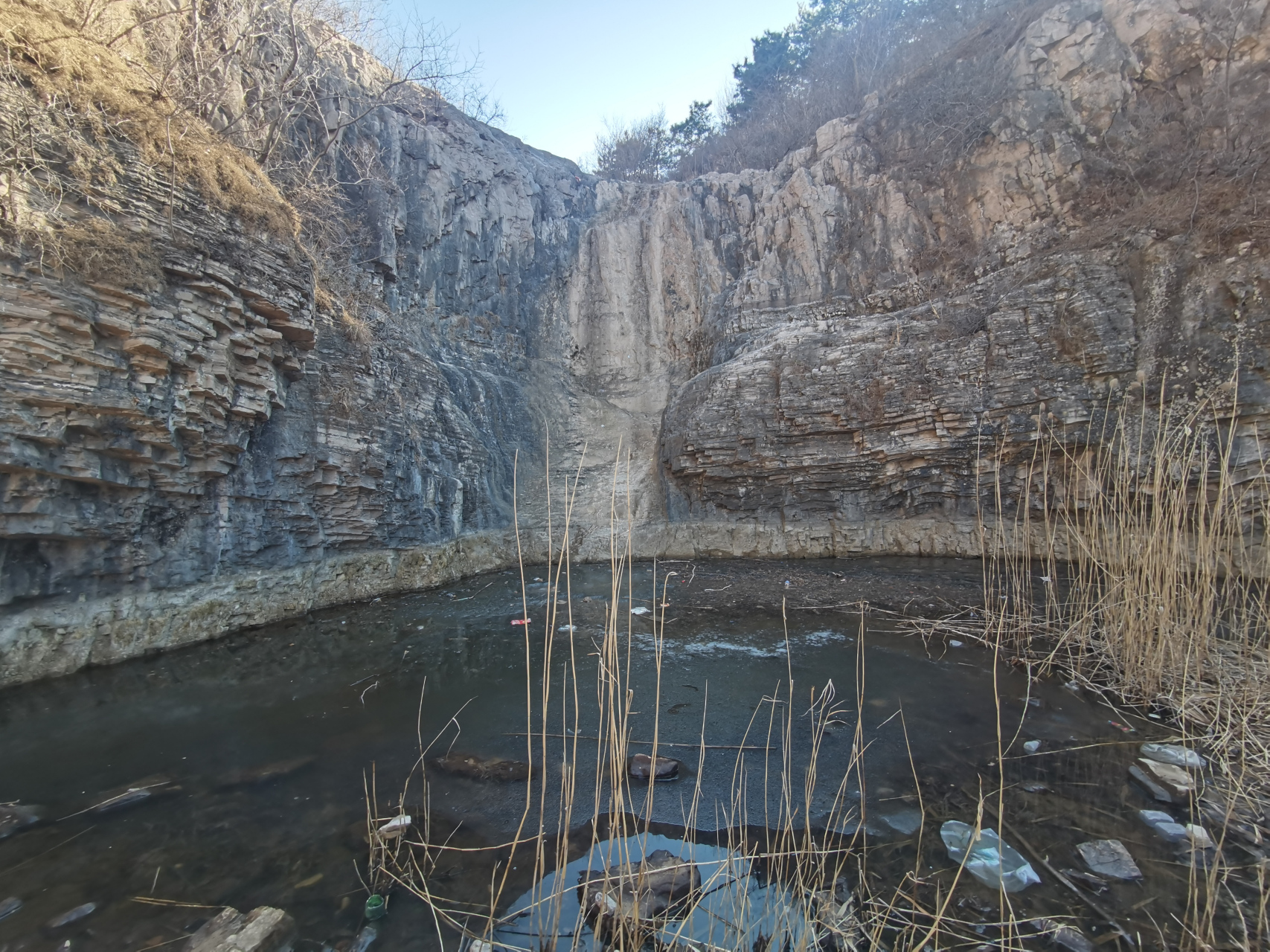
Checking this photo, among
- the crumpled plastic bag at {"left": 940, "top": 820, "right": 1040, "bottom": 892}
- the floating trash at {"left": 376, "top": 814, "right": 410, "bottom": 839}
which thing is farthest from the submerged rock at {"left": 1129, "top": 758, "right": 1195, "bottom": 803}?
the floating trash at {"left": 376, "top": 814, "right": 410, "bottom": 839}

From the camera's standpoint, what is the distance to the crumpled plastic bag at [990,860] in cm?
201

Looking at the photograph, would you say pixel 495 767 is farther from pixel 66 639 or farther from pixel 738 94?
pixel 738 94

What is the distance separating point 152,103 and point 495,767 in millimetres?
7774

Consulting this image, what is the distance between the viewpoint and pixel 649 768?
9.82 ft

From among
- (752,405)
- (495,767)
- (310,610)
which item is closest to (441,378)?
(310,610)

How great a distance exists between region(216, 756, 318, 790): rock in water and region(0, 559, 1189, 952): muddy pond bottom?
0.05 ft

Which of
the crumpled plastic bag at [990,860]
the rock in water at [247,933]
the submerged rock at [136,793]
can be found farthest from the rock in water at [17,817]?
the crumpled plastic bag at [990,860]

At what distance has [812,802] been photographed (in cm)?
263

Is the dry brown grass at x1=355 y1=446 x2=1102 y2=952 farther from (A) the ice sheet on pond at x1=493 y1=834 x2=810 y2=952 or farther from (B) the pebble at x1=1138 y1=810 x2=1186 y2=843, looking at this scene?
(B) the pebble at x1=1138 y1=810 x2=1186 y2=843

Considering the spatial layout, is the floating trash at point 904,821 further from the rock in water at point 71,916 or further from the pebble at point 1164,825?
the rock in water at point 71,916

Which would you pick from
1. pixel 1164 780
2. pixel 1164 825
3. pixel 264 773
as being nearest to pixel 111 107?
pixel 264 773

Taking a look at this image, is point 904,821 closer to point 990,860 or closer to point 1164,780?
point 990,860

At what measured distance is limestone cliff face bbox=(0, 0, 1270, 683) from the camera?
16.5 ft

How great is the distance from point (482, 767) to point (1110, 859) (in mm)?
2867
